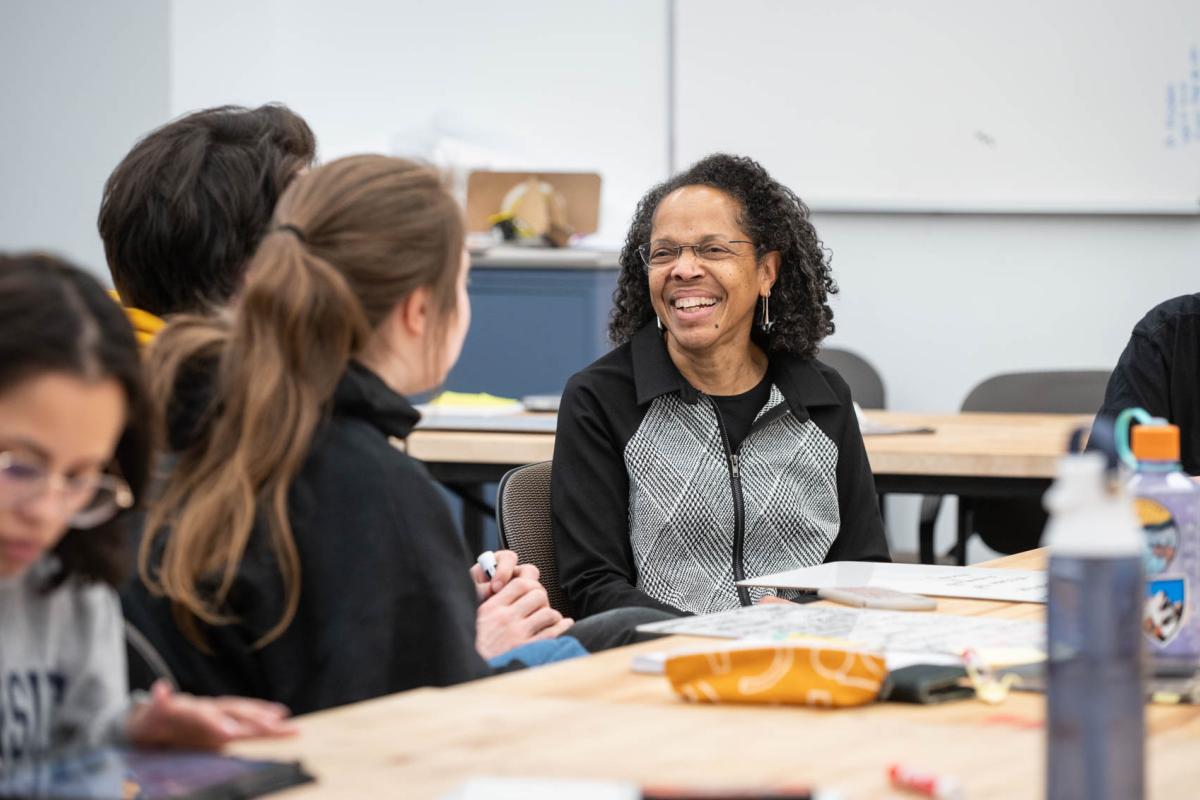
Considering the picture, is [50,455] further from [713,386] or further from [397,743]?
[713,386]

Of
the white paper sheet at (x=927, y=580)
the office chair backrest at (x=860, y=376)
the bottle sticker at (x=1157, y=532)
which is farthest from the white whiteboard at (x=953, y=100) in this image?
the bottle sticker at (x=1157, y=532)

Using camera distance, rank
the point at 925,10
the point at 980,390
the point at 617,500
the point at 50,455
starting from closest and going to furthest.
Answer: the point at 50,455 < the point at 617,500 < the point at 980,390 < the point at 925,10

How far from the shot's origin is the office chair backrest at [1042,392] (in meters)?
4.32

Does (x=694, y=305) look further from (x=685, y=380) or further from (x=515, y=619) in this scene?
(x=515, y=619)

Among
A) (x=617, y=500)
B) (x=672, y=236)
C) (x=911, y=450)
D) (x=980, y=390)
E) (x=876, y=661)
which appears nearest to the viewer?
(x=876, y=661)

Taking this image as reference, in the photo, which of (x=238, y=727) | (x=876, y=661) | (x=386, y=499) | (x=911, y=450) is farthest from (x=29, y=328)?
(x=911, y=450)

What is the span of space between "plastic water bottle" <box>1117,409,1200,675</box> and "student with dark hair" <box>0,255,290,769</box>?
0.74 metres

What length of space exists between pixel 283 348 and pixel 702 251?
1299 millimetres

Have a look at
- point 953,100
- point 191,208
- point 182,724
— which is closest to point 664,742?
point 182,724

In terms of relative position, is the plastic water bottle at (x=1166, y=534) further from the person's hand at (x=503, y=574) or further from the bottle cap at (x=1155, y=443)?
the person's hand at (x=503, y=574)

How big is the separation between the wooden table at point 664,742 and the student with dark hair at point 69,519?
0.09 m

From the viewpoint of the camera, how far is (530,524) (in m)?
2.43

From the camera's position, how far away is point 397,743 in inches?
44.0

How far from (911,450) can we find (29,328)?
241cm
